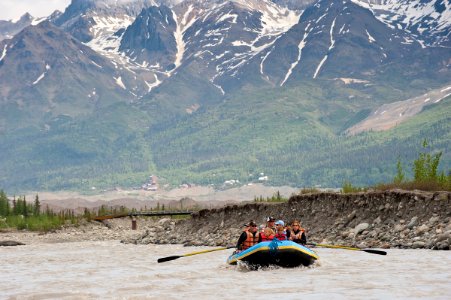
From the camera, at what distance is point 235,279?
180ft

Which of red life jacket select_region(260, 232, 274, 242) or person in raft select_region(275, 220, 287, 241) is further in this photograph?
red life jacket select_region(260, 232, 274, 242)

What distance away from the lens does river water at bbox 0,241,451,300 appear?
156 ft

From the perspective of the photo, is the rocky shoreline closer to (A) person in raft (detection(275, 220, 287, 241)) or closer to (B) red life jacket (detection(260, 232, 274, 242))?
(A) person in raft (detection(275, 220, 287, 241))

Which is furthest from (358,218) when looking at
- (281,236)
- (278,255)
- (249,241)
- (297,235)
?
(278,255)

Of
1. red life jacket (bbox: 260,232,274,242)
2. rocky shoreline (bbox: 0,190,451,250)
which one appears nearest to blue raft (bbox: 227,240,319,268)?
red life jacket (bbox: 260,232,274,242)

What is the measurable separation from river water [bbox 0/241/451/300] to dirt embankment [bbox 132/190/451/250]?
2837 millimetres

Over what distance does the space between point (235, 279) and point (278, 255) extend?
11.1 feet

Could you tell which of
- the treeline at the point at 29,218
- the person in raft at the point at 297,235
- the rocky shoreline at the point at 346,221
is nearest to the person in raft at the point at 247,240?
the person in raft at the point at 297,235

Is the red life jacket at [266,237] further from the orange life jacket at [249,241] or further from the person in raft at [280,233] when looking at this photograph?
the orange life jacket at [249,241]

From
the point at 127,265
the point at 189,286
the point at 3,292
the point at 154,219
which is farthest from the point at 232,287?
the point at 154,219

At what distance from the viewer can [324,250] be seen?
2876 inches

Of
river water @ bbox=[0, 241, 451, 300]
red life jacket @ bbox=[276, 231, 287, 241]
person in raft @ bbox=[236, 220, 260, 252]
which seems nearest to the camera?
river water @ bbox=[0, 241, 451, 300]

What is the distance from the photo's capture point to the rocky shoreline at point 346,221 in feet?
224

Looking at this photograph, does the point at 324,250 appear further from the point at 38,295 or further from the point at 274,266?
the point at 38,295
